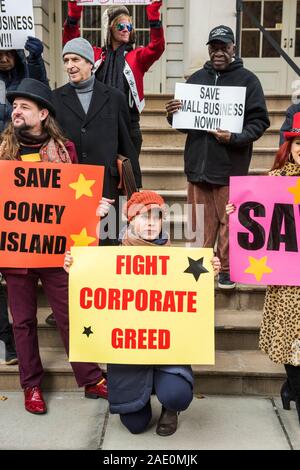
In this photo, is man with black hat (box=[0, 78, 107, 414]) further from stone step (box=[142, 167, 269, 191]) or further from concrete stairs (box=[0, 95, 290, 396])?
stone step (box=[142, 167, 269, 191])

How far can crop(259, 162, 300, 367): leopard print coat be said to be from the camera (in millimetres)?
2561

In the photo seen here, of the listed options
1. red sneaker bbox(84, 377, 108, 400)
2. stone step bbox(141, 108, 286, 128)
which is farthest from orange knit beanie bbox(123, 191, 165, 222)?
stone step bbox(141, 108, 286, 128)

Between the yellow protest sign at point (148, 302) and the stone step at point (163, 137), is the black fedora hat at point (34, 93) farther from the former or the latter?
the stone step at point (163, 137)

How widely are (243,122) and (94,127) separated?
3.33 ft

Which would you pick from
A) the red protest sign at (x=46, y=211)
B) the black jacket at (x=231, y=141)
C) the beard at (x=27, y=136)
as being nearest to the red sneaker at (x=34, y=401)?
the red protest sign at (x=46, y=211)

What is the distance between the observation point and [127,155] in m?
3.12

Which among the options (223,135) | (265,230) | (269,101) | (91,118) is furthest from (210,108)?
(269,101)

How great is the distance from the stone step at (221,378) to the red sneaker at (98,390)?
17 centimetres

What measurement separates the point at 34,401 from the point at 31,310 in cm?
49

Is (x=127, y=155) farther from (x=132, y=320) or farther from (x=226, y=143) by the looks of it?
(x=132, y=320)

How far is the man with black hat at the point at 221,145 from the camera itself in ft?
11.1

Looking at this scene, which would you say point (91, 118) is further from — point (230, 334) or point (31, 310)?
point (230, 334)

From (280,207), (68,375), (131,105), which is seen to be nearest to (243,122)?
(131,105)

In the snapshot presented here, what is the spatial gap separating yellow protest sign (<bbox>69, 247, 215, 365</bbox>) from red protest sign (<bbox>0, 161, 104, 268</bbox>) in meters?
0.25
